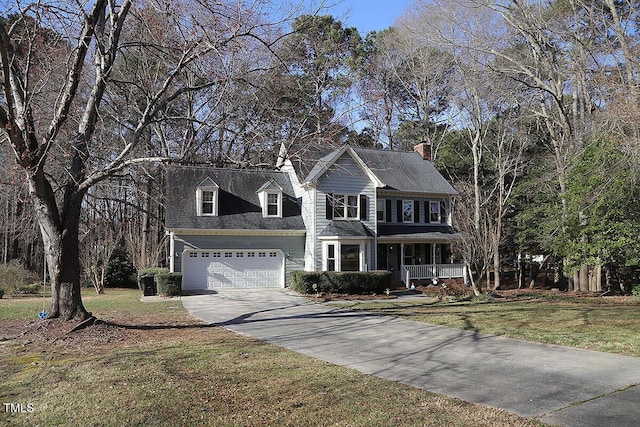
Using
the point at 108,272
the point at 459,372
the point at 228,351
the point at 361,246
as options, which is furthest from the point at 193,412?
the point at 108,272

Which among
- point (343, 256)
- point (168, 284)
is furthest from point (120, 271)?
point (343, 256)

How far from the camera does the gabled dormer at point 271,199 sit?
82.3 feet

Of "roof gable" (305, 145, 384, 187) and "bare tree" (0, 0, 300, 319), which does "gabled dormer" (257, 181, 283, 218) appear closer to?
"roof gable" (305, 145, 384, 187)

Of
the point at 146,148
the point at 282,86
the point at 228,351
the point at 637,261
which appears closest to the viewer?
the point at 228,351

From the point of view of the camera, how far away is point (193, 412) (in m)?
5.66

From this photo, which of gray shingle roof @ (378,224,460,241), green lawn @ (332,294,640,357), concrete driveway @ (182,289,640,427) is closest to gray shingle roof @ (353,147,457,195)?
gray shingle roof @ (378,224,460,241)

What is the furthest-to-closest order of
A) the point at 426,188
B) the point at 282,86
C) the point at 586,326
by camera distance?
the point at 426,188, the point at 282,86, the point at 586,326

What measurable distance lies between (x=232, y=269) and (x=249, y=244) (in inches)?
58.4

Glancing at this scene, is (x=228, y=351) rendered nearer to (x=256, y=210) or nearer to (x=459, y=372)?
(x=459, y=372)

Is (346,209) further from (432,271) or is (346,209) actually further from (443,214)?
Answer: (443,214)

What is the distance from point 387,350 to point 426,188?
62.8ft

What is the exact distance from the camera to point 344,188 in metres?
24.5

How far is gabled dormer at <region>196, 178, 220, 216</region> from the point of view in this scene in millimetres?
23797

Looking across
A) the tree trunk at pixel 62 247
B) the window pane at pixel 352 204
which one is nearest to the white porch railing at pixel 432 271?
the window pane at pixel 352 204
